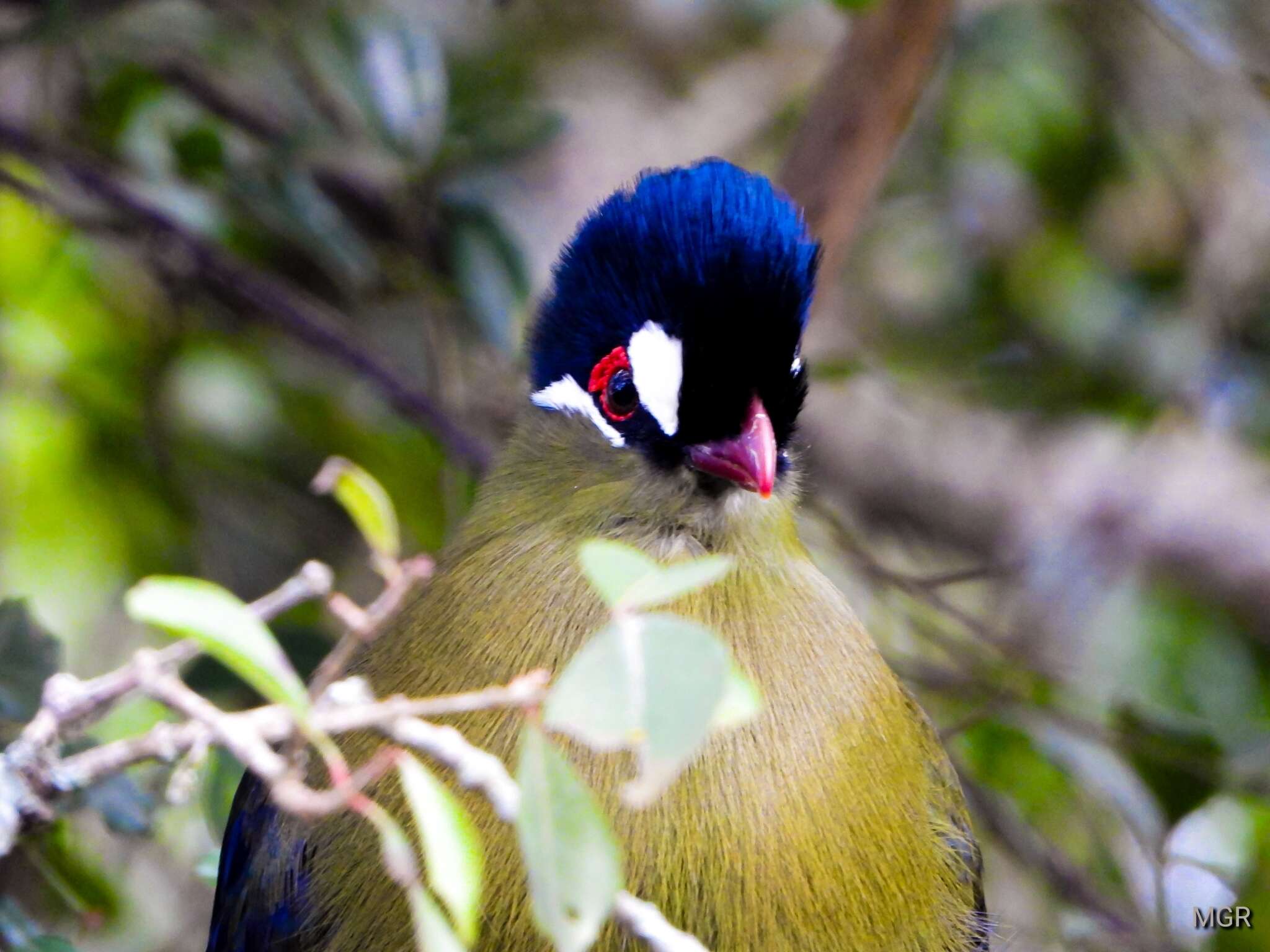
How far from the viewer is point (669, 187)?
1986 mm

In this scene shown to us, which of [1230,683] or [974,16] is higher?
[974,16]

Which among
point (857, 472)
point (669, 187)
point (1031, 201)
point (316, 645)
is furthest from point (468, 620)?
point (1031, 201)

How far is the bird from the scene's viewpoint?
69.5 inches

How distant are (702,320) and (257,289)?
1.46 metres

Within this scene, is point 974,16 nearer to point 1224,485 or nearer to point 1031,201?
point 1031,201

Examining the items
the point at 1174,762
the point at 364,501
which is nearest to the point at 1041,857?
the point at 1174,762

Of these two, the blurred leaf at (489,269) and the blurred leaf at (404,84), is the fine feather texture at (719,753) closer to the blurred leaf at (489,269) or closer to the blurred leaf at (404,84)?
the blurred leaf at (489,269)

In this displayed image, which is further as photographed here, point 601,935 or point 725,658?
point 601,935

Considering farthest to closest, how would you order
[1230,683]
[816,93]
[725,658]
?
[816,93], [1230,683], [725,658]

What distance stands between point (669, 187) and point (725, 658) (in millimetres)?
1157

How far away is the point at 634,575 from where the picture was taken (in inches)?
40.6

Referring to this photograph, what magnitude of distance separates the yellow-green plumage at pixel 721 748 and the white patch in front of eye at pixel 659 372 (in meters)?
0.08

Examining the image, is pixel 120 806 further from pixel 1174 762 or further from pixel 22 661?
pixel 1174 762

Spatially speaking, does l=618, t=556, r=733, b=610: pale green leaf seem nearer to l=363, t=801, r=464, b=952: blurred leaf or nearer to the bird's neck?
l=363, t=801, r=464, b=952: blurred leaf
